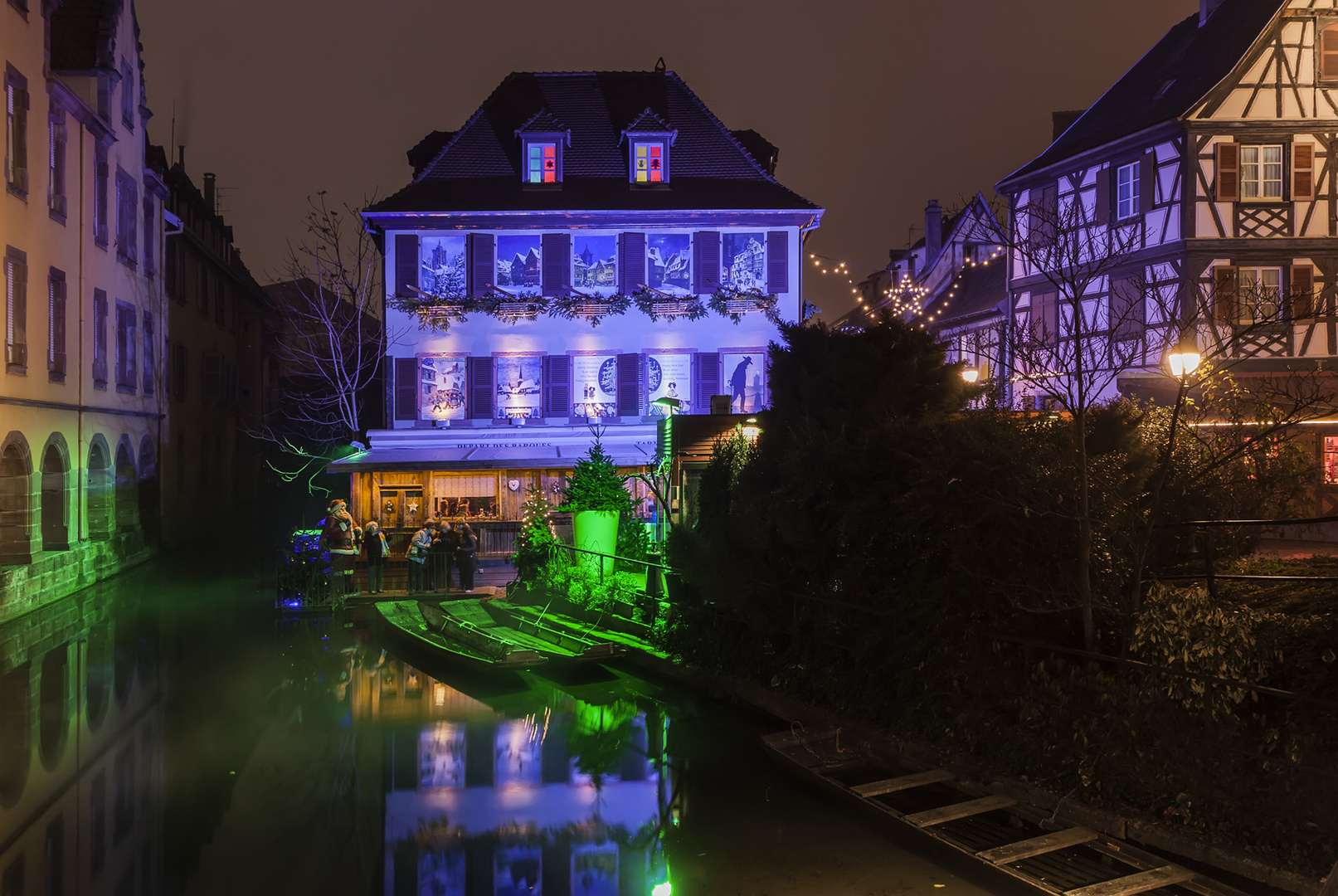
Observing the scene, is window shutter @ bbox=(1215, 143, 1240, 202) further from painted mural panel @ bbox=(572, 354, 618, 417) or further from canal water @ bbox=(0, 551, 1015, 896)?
canal water @ bbox=(0, 551, 1015, 896)

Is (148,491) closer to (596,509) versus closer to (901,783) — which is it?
(596,509)

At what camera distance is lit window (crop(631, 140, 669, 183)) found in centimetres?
2583

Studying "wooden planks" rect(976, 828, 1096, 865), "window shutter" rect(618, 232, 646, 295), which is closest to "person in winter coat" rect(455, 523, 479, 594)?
"window shutter" rect(618, 232, 646, 295)

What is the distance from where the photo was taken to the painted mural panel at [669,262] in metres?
25.3

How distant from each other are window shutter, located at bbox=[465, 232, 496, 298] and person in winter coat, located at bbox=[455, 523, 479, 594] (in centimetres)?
704

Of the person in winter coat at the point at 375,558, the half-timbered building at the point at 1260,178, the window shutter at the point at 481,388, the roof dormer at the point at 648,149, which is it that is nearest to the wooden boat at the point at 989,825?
the person in winter coat at the point at 375,558

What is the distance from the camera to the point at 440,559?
18.3 meters

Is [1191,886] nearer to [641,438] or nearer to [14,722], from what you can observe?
[14,722]

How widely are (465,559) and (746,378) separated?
31.8 ft

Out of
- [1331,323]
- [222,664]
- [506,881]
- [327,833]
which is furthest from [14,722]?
[1331,323]

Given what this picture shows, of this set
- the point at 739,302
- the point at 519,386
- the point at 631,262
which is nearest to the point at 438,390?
the point at 519,386

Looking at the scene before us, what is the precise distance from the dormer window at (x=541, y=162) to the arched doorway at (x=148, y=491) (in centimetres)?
1183

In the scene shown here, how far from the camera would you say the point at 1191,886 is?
19.8ft

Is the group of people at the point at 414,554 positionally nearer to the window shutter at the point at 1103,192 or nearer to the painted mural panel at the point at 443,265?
the painted mural panel at the point at 443,265
